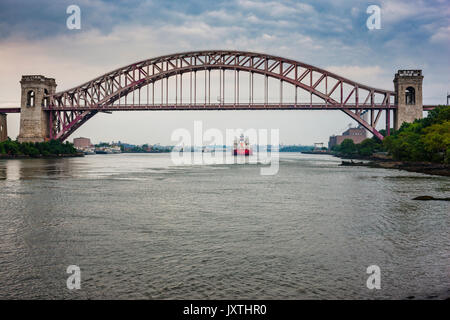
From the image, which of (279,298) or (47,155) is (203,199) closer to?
(279,298)

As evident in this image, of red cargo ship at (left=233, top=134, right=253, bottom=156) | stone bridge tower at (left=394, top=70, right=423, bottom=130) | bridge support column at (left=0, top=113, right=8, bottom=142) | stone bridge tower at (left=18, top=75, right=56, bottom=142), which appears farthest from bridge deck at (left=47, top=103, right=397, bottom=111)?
red cargo ship at (left=233, top=134, right=253, bottom=156)

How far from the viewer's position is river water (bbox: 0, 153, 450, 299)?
7836 mm

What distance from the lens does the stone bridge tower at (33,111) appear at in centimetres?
8175

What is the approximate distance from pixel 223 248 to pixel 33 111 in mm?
81109

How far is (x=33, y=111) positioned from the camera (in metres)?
82.0

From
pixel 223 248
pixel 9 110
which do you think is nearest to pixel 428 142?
pixel 223 248

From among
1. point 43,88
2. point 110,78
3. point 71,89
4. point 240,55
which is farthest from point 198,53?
point 43,88

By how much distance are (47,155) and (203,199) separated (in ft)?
221

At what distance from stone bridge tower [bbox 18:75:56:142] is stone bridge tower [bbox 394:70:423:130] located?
216 feet

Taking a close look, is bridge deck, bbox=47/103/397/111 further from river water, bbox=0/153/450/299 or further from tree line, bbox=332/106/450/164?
river water, bbox=0/153/450/299

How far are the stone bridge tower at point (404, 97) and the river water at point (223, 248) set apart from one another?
58.6m

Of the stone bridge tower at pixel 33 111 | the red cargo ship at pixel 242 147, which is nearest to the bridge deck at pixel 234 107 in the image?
the stone bridge tower at pixel 33 111

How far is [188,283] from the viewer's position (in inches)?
318

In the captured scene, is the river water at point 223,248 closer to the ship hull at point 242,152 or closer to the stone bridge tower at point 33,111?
the stone bridge tower at point 33,111
